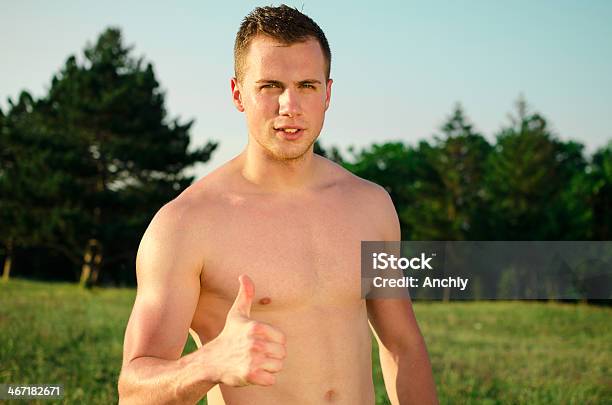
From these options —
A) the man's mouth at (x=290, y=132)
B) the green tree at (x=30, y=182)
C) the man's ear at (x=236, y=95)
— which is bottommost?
the man's mouth at (x=290, y=132)

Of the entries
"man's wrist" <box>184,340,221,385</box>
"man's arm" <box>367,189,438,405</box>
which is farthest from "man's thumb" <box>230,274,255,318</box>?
"man's arm" <box>367,189,438,405</box>

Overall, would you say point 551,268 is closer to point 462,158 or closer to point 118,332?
point 462,158

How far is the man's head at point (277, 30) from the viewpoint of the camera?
2828mm

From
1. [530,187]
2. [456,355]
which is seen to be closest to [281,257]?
[456,355]

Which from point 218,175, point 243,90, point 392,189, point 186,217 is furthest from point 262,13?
point 392,189

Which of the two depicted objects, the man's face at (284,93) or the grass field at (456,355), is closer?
the man's face at (284,93)

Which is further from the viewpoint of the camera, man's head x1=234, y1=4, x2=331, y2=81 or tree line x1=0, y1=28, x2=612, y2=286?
tree line x1=0, y1=28, x2=612, y2=286

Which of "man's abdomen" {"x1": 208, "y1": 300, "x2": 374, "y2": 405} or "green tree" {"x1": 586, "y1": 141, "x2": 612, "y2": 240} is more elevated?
"green tree" {"x1": 586, "y1": 141, "x2": 612, "y2": 240}

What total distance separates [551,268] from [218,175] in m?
33.3

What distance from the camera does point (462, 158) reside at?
4531cm

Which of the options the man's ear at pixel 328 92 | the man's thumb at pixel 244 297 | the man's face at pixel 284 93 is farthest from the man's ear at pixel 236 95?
the man's thumb at pixel 244 297

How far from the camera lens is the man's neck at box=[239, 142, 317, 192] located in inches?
121

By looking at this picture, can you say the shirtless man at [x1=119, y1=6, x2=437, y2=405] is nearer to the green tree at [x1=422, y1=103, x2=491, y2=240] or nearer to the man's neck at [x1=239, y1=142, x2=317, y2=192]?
the man's neck at [x1=239, y1=142, x2=317, y2=192]

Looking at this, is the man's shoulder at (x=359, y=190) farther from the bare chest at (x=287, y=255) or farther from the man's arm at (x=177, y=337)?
the man's arm at (x=177, y=337)
